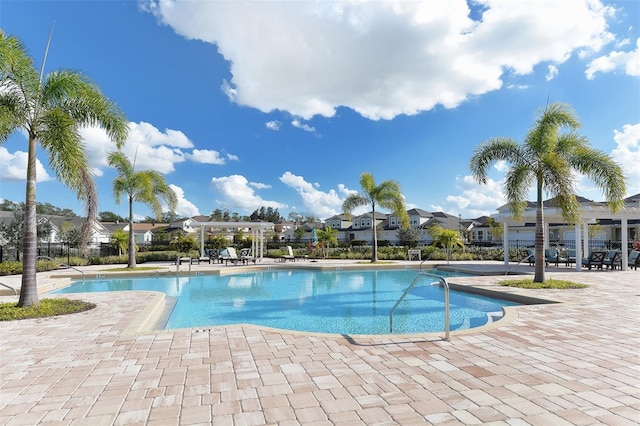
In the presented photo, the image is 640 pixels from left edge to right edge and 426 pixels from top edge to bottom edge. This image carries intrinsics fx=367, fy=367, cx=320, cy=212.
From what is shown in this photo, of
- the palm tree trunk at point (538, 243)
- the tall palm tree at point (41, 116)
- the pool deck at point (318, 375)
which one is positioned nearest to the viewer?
the pool deck at point (318, 375)

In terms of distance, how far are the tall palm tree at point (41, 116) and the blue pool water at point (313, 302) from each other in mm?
3000

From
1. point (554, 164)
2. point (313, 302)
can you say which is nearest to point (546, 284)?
point (554, 164)

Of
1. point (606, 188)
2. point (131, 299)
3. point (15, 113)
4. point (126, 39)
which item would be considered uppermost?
point (126, 39)

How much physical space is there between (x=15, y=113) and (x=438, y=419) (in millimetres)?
8473

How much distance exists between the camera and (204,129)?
77.9ft

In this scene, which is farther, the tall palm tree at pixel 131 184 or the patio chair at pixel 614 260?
the tall palm tree at pixel 131 184

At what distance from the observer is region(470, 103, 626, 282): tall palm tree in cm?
966

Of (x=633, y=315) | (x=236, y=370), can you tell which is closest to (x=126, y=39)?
(x=236, y=370)

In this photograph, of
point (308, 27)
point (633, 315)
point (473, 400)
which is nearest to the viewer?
point (473, 400)

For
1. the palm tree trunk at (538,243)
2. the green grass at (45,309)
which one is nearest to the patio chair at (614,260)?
the palm tree trunk at (538,243)

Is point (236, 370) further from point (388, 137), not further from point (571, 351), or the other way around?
point (388, 137)

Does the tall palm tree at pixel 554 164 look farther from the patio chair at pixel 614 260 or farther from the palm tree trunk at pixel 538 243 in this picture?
the patio chair at pixel 614 260

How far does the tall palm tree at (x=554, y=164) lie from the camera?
31.7 ft

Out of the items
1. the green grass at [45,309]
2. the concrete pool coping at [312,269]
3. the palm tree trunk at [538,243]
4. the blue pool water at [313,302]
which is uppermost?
the palm tree trunk at [538,243]
